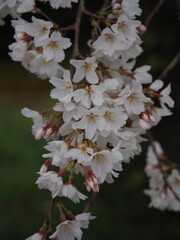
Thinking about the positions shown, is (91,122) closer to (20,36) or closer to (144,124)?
(144,124)

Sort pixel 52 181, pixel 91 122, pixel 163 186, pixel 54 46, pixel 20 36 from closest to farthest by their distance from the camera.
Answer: pixel 91 122
pixel 52 181
pixel 54 46
pixel 20 36
pixel 163 186

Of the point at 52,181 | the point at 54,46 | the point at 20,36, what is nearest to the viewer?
the point at 52,181

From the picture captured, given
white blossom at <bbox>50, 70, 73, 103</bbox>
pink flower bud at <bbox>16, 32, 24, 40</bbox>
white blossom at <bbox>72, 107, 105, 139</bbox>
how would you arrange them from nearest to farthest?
white blossom at <bbox>72, 107, 105, 139</bbox>
white blossom at <bbox>50, 70, 73, 103</bbox>
pink flower bud at <bbox>16, 32, 24, 40</bbox>

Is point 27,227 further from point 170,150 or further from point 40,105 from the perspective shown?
point 40,105

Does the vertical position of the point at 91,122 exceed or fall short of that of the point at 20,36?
it exceeds it

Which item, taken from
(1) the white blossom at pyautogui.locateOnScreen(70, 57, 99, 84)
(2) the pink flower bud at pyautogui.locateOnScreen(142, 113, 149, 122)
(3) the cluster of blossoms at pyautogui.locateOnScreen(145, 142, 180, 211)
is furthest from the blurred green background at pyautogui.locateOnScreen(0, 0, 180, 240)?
(1) the white blossom at pyautogui.locateOnScreen(70, 57, 99, 84)

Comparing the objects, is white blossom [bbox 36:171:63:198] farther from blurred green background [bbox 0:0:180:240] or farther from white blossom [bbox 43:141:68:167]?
blurred green background [bbox 0:0:180:240]

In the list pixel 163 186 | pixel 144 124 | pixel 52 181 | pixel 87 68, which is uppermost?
pixel 87 68

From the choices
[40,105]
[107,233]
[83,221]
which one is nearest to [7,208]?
[107,233]

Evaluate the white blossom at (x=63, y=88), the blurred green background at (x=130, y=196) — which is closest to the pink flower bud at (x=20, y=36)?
the white blossom at (x=63, y=88)

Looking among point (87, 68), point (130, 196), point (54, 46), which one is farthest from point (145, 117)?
point (130, 196)

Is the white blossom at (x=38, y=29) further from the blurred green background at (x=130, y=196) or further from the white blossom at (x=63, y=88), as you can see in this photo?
the blurred green background at (x=130, y=196)
